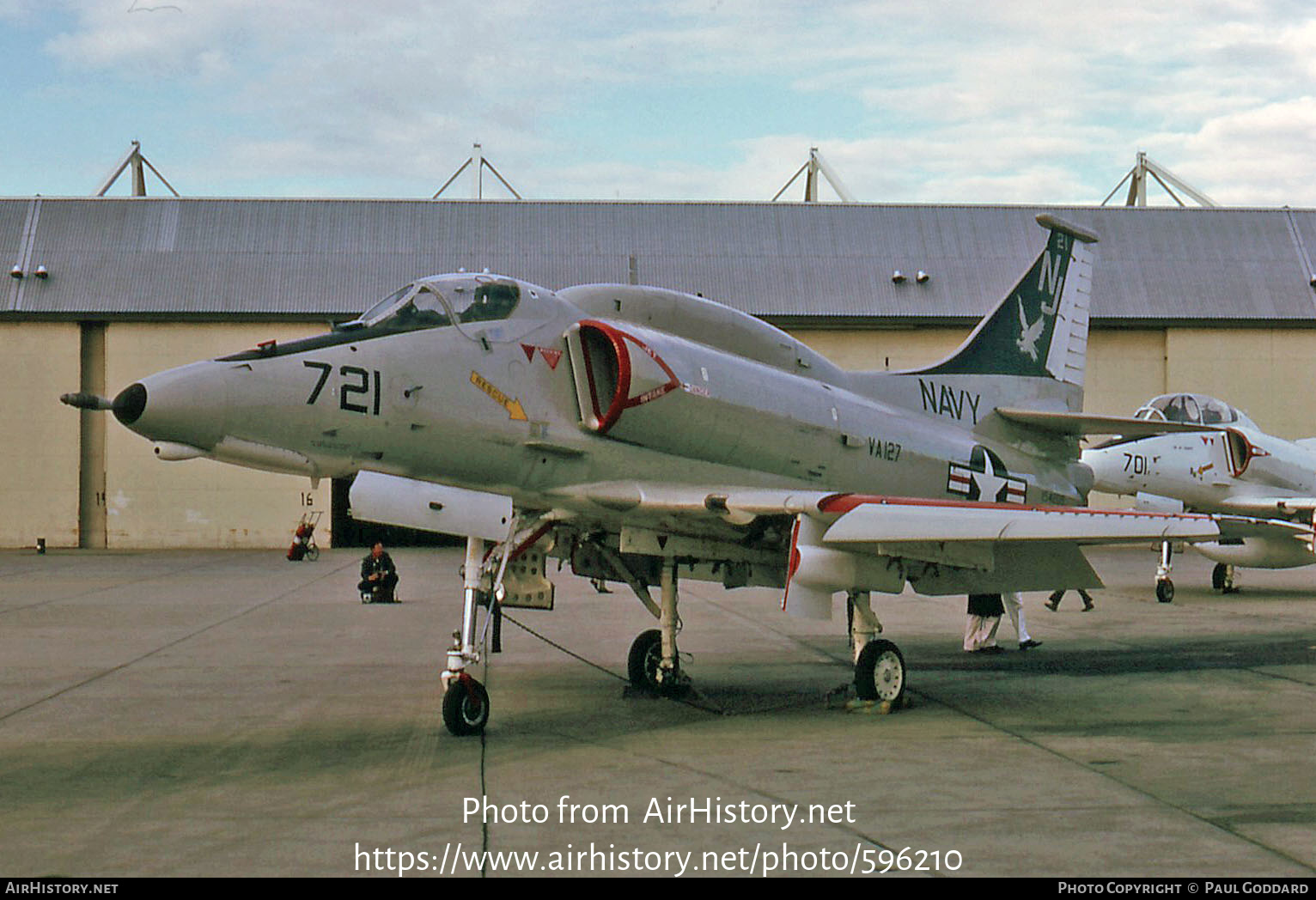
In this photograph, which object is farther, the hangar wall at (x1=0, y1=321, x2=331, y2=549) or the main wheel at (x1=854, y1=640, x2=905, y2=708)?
the hangar wall at (x1=0, y1=321, x2=331, y2=549)

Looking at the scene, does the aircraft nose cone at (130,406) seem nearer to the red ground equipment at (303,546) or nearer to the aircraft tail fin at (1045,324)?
the aircraft tail fin at (1045,324)

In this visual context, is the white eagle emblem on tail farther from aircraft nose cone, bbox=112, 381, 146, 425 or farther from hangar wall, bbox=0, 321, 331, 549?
hangar wall, bbox=0, 321, 331, 549

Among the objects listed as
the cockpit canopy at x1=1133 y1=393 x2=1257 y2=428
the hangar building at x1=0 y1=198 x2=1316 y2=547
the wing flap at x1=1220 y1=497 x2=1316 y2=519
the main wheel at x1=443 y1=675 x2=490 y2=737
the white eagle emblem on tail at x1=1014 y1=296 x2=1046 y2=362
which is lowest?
the main wheel at x1=443 y1=675 x2=490 y2=737

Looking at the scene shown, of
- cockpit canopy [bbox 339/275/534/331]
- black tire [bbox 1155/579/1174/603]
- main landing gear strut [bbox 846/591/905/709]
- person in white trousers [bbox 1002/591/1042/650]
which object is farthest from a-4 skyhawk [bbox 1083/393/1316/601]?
cockpit canopy [bbox 339/275/534/331]

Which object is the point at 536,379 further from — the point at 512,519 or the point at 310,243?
the point at 310,243

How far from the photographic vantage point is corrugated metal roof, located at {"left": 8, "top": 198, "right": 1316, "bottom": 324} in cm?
3988

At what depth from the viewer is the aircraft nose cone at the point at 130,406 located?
8438 mm


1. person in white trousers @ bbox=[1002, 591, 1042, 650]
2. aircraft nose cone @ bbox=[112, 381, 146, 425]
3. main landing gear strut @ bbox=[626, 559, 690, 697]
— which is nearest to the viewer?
aircraft nose cone @ bbox=[112, 381, 146, 425]

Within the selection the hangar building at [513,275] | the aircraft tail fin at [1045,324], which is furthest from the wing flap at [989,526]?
the hangar building at [513,275]

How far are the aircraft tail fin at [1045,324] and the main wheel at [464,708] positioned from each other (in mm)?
6694

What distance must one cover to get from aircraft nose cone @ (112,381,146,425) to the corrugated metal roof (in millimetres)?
30956

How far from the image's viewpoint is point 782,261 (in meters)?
41.1

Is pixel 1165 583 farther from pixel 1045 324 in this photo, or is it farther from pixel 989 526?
pixel 989 526

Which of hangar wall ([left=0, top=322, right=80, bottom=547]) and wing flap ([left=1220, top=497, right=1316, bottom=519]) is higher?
hangar wall ([left=0, top=322, right=80, bottom=547])
